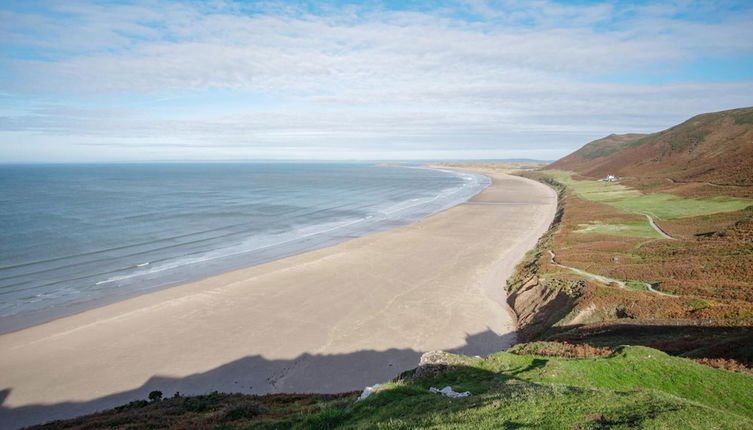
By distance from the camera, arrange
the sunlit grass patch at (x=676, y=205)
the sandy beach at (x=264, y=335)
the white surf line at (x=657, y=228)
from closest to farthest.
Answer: the sandy beach at (x=264, y=335) → the white surf line at (x=657, y=228) → the sunlit grass patch at (x=676, y=205)

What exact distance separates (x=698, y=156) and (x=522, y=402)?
107 meters

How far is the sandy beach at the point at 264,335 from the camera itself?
731 inches

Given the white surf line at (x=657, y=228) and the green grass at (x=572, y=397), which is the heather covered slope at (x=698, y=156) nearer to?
the white surf line at (x=657, y=228)

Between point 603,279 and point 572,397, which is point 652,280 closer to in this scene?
point 603,279

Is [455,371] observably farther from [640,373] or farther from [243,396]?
[243,396]

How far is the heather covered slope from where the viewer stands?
67.2 m

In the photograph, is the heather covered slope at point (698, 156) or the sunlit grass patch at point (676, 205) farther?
the heather covered slope at point (698, 156)

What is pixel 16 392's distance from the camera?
1808cm

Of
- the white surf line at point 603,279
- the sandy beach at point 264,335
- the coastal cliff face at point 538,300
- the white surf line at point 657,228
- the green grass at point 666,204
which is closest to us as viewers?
the sandy beach at point 264,335

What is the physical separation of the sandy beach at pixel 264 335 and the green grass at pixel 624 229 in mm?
11983

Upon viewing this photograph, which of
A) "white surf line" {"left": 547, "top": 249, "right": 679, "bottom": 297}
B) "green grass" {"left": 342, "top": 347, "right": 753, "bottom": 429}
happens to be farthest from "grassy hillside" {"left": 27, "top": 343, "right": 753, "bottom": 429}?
"white surf line" {"left": 547, "top": 249, "right": 679, "bottom": 297}

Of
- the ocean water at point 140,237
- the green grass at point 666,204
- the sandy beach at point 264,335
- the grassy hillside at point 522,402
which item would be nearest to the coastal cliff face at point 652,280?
the green grass at point 666,204

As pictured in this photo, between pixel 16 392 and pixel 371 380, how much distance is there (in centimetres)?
1622

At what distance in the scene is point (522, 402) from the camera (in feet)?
28.5
